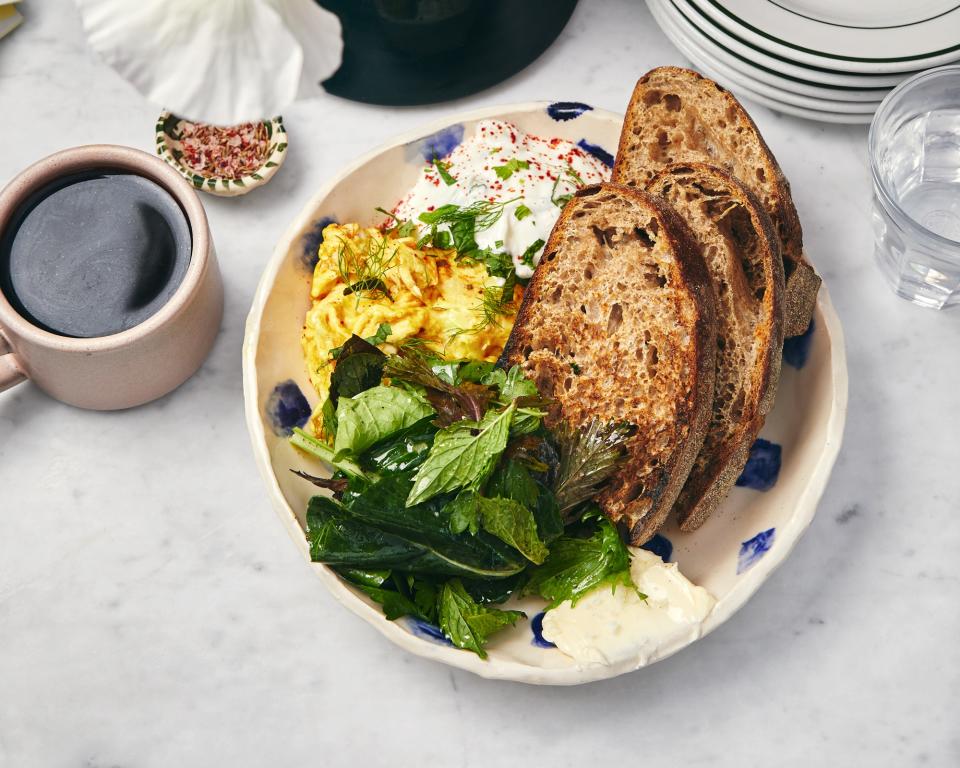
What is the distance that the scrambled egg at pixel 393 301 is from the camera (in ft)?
6.05

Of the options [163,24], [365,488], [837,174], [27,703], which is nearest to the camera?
[163,24]

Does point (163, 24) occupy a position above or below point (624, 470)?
above

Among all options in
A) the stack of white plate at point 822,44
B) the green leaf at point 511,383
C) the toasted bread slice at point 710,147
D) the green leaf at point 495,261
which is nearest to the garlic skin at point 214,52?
the green leaf at point 511,383

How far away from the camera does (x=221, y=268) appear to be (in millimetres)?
2141

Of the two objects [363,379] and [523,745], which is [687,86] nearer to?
[363,379]

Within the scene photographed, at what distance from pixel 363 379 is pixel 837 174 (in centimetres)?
123

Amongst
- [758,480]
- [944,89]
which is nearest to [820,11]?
[944,89]

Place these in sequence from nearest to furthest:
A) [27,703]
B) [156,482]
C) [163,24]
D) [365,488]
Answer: [163,24] < [365,488] < [27,703] < [156,482]

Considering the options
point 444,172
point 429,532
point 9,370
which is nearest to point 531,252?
point 444,172

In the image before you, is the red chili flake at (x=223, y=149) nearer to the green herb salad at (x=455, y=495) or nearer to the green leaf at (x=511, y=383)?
the green herb salad at (x=455, y=495)

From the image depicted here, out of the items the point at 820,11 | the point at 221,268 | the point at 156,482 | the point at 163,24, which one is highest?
the point at 163,24

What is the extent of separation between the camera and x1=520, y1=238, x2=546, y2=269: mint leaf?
1.92m

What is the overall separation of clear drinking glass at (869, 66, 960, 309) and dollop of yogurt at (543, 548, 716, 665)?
909mm

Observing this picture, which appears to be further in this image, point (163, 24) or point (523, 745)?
point (523, 745)
